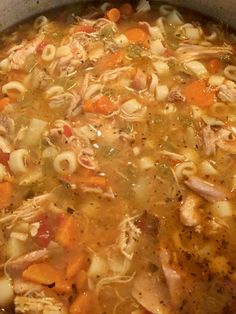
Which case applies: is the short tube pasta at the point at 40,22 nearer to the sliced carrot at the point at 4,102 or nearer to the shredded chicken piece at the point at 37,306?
the sliced carrot at the point at 4,102

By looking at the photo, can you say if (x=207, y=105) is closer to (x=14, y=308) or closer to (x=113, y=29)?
(x=113, y=29)

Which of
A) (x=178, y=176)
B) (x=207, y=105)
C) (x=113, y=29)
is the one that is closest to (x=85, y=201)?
(x=178, y=176)


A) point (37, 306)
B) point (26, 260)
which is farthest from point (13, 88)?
point (37, 306)

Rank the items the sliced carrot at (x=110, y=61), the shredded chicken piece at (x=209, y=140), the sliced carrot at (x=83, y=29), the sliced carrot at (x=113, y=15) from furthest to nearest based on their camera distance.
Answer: the sliced carrot at (x=113, y=15) → the sliced carrot at (x=83, y=29) → the sliced carrot at (x=110, y=61) → the shredded chicken piece at (x=209, y=140)

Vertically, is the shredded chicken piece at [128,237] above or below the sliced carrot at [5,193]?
below

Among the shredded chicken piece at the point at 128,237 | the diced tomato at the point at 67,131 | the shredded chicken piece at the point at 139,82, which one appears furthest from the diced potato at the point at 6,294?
the shredded chicken piece at the point at 139,82

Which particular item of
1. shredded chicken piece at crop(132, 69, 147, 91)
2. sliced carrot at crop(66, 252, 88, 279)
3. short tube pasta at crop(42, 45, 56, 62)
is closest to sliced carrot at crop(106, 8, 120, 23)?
short tube pasta at crop(42, 45, 56, 62)
